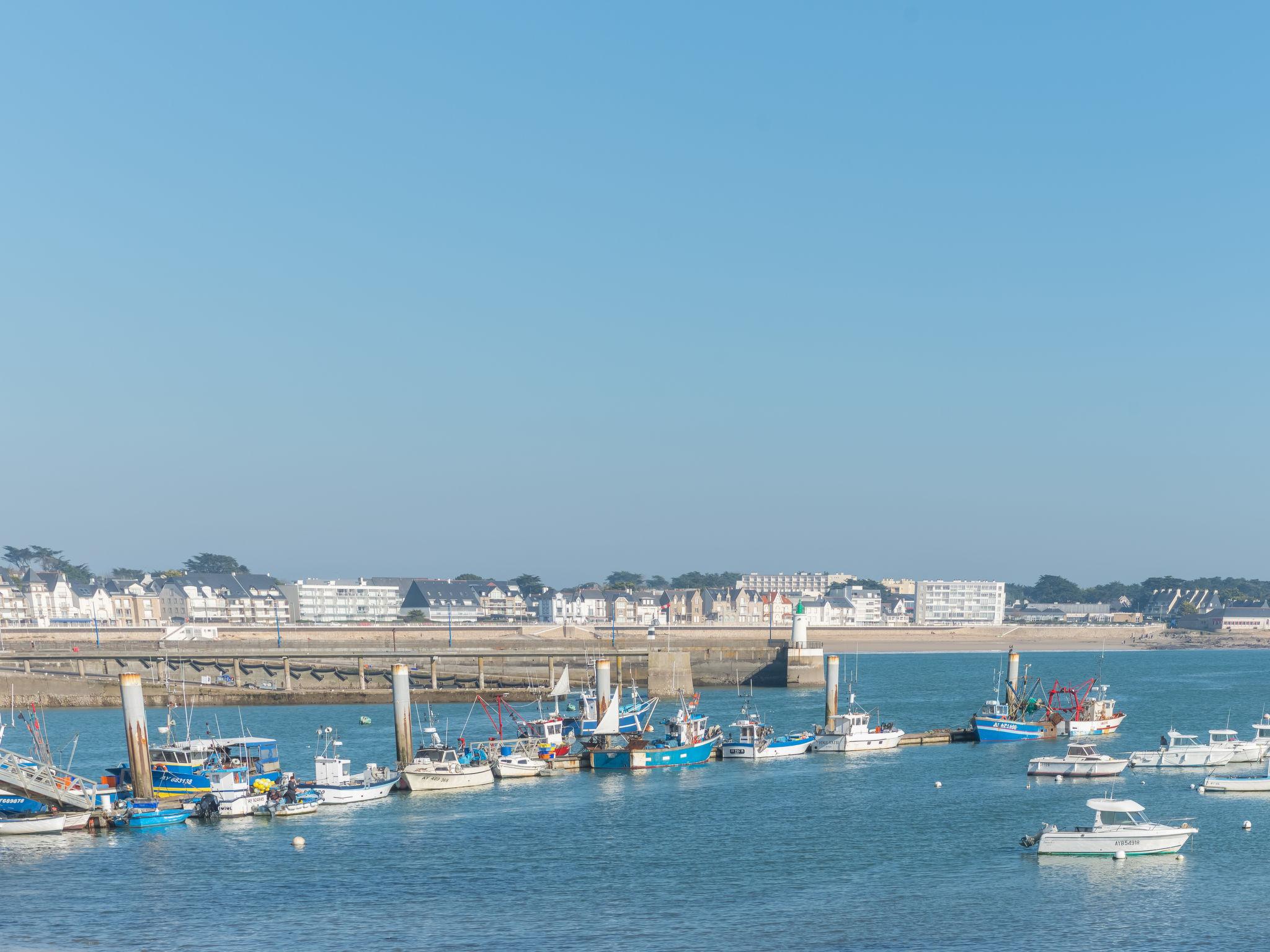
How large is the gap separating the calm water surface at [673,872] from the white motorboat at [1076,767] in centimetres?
92

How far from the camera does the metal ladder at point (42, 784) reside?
164ft

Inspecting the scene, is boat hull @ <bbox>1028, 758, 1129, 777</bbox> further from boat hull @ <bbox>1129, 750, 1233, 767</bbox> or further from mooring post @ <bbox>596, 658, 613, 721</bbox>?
mooring post @ <bbox>596, 658, 613, 721</bbox>

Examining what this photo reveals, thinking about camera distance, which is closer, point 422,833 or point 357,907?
point 357,907

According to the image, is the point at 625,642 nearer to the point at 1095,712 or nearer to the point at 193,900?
the point at 1095,712

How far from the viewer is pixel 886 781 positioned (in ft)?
204

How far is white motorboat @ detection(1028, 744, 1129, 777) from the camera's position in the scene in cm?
6278

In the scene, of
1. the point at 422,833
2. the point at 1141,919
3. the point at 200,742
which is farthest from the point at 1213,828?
the point at 200,742

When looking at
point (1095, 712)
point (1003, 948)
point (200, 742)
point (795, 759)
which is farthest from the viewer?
point (1095, 712)

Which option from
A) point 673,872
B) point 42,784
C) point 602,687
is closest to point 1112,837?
point 673,872

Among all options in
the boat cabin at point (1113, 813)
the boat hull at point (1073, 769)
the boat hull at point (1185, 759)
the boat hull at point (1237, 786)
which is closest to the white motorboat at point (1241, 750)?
the boat hull at point (1185, 759)

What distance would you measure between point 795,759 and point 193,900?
36.4 metres

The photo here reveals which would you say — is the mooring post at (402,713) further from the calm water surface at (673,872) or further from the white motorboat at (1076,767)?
the white motorboat at (1076,767)

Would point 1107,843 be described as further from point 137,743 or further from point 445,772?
point 137,743

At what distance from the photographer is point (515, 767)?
6284 centimetres
